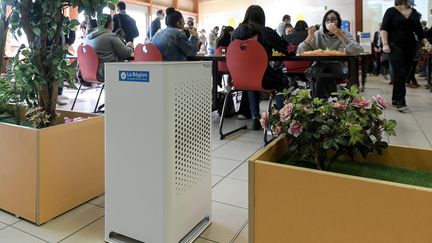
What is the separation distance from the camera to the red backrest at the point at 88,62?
319cm

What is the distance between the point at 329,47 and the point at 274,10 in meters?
8.54

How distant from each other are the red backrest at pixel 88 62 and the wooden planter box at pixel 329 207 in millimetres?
2581

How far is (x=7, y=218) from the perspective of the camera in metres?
1.44

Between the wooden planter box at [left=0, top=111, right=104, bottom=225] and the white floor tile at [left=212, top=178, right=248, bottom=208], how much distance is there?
0.60m

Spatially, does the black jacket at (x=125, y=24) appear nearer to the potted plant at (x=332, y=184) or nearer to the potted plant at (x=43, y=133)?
the potted plant at (x=43, y=133)

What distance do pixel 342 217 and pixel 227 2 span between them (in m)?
11.9

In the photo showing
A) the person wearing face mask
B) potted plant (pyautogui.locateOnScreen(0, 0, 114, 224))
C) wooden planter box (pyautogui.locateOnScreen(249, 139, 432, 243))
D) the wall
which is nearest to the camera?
wooden planter box (pyautogui.locateOnScreen(249, 139, 432, 243))

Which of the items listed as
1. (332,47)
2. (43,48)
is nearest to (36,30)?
(43,48)

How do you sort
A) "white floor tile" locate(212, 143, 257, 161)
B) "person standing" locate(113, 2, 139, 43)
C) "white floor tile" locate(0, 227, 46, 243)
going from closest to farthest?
1. "white floor tile" locate(0, 227, 46, 243)
2. "white floor tile" locate(212, 143, 257, 161)
3. "person standing" locate(113, 2, 139, 43)

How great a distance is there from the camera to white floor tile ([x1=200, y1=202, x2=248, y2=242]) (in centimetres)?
130

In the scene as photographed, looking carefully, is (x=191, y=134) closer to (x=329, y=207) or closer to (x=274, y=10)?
(x=329, y=207)

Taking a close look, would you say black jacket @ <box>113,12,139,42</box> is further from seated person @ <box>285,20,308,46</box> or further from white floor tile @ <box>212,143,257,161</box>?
white floor tile @ <box>212,143,257,161</box>

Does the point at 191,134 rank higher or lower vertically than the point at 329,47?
lower

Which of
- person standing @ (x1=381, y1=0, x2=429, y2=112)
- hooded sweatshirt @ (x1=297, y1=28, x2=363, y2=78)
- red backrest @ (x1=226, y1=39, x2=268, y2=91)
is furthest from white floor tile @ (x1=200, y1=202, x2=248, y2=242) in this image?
person standing @ (x1=381, y1=0, x2=429, y2=112)
